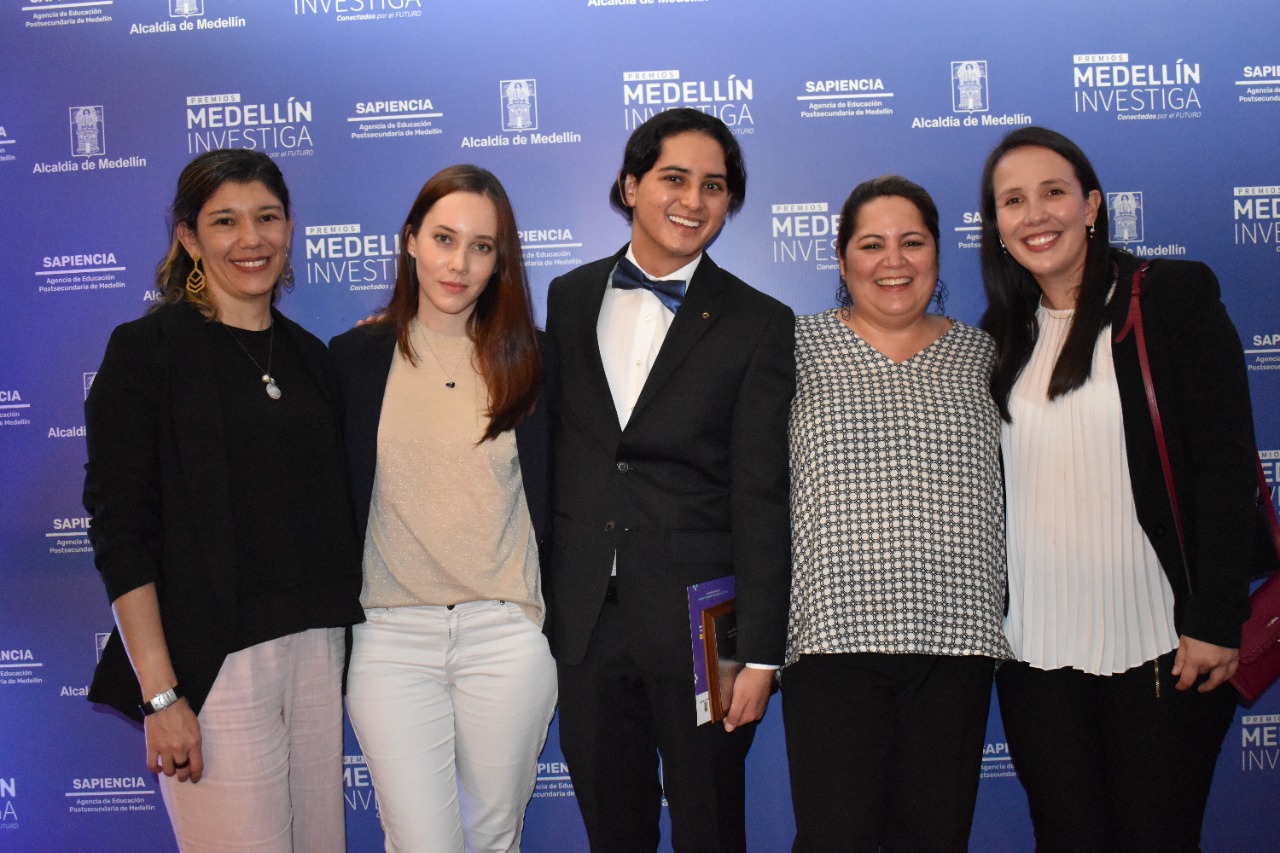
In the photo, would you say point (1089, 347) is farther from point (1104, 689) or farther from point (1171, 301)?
point (1104, 689)

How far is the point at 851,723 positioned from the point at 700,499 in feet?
2.06

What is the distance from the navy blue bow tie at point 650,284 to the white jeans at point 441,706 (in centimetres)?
86

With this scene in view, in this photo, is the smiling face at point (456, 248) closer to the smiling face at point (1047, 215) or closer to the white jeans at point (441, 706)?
the white jeans at point (441, 706)

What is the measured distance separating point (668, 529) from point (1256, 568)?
4.66 feet

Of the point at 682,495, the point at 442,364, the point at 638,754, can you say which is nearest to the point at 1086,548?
the point at 682,495

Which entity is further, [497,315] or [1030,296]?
[1030,296]

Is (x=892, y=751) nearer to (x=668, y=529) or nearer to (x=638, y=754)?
(x=638, y=754)

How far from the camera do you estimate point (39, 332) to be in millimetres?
3064

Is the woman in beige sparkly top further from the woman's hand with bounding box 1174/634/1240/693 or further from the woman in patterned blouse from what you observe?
the woman's hand with bounding box 1174/634/1240/693

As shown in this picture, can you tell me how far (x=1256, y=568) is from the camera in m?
2.06

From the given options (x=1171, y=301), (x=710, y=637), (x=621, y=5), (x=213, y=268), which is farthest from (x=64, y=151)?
(x=1171, y=301)

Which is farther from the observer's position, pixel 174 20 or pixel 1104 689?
pixel 174 20

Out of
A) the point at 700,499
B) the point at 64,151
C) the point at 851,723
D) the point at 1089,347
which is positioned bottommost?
the point at 851,723

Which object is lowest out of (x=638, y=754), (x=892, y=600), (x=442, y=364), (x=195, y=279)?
(x=638, y=754)
